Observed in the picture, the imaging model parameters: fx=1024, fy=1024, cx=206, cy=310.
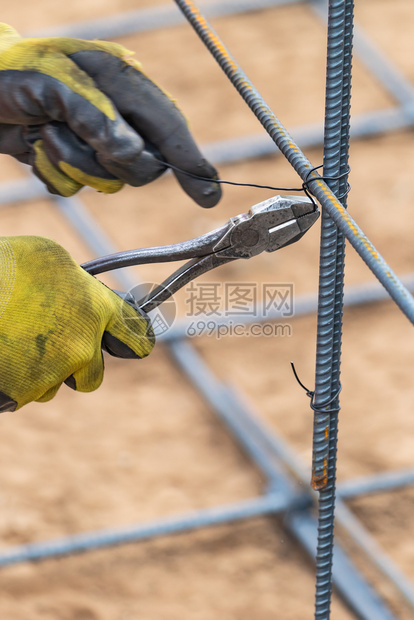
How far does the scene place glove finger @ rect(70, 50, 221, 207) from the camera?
197cm

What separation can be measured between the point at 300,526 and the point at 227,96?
298 centimetres

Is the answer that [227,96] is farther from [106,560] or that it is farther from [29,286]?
[29,286]

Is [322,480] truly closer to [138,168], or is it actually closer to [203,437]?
[138,168]

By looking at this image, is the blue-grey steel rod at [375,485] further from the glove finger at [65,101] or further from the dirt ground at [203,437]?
the glove finger at [65,101]

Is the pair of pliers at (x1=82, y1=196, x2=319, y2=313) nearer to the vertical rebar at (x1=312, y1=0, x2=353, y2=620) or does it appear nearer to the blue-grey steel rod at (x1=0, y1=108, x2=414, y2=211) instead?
the vertical rebar at (x1=312, y1=0, x2=353, y2=620)

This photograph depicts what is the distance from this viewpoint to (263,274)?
15.0ft

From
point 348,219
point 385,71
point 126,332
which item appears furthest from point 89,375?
point 385,71

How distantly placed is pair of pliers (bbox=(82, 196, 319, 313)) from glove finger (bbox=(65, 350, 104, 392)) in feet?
0.46

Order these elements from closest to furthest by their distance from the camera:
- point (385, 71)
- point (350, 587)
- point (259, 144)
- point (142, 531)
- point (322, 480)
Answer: point (322, 480), point (350, 587), point (142, 531), point (259, 144), point (385, 71)

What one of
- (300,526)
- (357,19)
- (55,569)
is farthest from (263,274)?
(357,19)

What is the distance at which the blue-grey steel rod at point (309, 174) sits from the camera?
1.58 meters

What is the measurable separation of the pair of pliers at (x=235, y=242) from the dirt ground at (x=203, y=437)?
60.9 inches

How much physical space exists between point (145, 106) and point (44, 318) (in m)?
0.46

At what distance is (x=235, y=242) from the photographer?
1.96 metres
